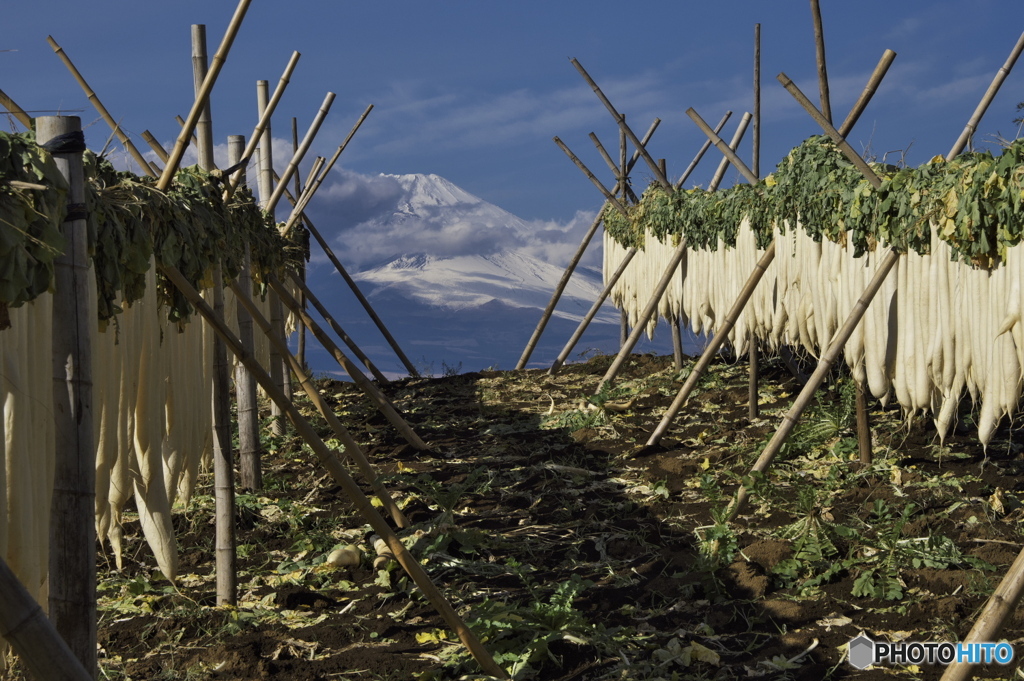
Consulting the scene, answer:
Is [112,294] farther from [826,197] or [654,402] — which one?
[654,402]

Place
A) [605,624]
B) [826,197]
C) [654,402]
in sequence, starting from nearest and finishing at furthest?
[605,624]
[826,197]
[654,402]

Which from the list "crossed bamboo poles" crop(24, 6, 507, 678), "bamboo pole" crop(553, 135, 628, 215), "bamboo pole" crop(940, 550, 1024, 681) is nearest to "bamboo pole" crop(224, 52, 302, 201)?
"crossed bamboo poles" crop(24, 6, 507, 678)

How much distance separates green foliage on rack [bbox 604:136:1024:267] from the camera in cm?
421

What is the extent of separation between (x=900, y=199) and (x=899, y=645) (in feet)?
7.89

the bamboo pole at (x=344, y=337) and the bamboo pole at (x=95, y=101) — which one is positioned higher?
the bamboo pole at (x=95, y=101)

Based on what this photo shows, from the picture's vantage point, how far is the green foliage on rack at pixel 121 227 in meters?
2.47

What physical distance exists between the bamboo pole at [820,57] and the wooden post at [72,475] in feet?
14.2

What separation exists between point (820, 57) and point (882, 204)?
3.48 feet

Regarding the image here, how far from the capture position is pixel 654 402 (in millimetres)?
8906

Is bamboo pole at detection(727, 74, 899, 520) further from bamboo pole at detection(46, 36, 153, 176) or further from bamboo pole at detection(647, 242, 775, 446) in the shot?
bamboo pole at detection(46, 36, 153, 176)

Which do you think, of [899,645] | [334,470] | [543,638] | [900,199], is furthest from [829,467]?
[334,470]

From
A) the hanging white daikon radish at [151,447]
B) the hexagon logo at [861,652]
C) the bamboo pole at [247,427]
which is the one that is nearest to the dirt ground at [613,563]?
the hexagon logo at [861,652]

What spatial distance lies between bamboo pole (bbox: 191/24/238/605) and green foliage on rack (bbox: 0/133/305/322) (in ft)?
0.64

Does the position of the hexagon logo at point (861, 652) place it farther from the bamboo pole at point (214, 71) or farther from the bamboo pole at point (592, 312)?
the bamboo pole at point (592, 312)
